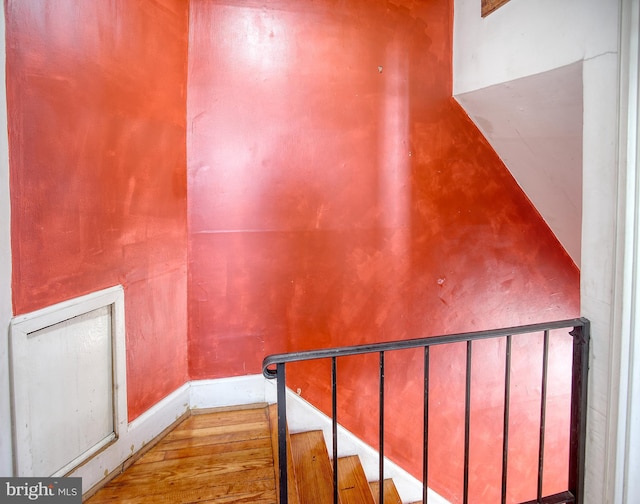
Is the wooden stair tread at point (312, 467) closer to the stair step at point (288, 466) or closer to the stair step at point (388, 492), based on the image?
the stair step at point (288, 466)

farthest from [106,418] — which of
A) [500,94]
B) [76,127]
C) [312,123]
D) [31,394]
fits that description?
[500,94]

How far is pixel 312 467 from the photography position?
6.26ft

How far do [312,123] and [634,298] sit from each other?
1.55 metres

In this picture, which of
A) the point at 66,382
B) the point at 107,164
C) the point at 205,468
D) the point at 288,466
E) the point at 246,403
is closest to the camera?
the point at 66,382

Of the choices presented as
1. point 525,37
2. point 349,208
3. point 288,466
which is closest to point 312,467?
point 288,466

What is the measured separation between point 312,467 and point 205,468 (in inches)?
21.0

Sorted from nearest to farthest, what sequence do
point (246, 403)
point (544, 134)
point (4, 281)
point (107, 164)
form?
point (4, 281) → point (107, 164) → point (544, 134) → point (246, 403)

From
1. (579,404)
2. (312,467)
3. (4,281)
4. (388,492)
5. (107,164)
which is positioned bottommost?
(388,492)

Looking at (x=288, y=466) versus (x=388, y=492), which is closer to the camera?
(x=288, y=466)

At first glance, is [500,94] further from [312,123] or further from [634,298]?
[634,298]

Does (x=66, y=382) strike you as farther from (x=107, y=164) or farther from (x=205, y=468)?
(x=107, y=164)

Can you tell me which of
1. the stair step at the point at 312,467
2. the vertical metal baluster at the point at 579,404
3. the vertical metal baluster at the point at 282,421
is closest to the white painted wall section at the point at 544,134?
the vertical metal baluster at the point at 579,404

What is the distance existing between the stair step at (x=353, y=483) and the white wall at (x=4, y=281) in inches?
55.2

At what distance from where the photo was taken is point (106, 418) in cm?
158
